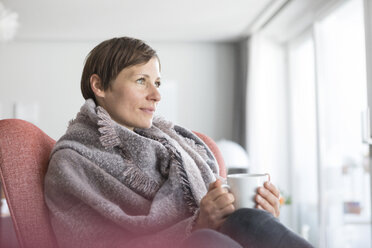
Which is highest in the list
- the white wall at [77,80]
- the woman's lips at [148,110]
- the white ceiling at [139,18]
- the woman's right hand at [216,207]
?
the white ceiling at [139,18]

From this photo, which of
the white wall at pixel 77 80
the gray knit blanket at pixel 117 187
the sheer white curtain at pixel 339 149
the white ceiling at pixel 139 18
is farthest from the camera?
the white wall at pixel 77 80

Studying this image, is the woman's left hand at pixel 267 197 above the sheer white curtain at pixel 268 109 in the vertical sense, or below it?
below

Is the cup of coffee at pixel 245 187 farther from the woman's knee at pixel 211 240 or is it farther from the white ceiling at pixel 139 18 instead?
the white ceiling at pixel 139 18

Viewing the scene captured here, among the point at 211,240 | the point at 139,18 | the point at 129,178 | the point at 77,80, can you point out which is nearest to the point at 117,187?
the point at 129,178

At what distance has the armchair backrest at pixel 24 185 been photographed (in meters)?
1.09

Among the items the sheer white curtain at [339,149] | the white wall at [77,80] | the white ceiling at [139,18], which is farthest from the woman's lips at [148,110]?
the white wall at [77,80]

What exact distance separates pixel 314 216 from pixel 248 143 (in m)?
1.12

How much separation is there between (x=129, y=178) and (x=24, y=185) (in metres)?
0.27

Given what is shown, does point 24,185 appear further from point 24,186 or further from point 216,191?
point 216,191

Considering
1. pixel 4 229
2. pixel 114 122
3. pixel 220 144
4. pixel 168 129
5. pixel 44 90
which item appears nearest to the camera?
pixel 114 122

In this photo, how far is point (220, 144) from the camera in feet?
14.3

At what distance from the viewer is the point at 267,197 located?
37.4 inches

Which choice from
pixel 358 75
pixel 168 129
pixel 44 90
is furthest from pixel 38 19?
pixel 168 129

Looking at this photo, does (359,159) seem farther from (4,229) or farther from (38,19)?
(38,19)
